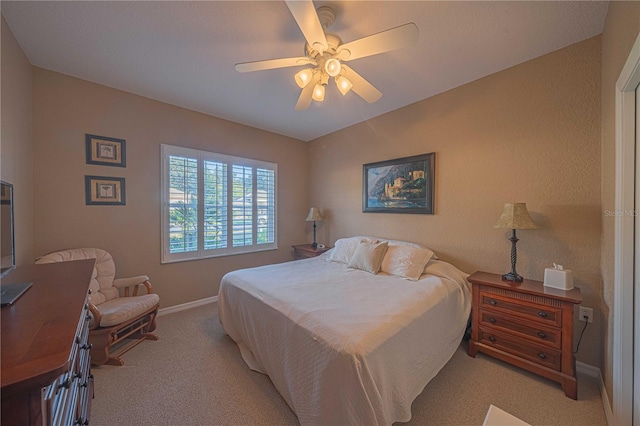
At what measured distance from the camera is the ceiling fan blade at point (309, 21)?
1.24 meters

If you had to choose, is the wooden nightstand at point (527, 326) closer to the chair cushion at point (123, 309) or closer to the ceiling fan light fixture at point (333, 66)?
the ceiling fan light fixture at point (333, 66)

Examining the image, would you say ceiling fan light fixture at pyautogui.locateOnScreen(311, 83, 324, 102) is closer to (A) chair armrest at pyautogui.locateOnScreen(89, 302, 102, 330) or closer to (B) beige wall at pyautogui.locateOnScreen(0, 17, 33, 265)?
(B) beige wall at pyautogui.locateOnScreen(0, 17, 33, 265)

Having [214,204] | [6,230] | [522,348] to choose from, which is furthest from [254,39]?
[522,348]

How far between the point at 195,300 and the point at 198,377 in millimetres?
1549

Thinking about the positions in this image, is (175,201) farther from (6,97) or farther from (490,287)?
(490,287)

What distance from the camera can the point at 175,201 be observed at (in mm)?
3115

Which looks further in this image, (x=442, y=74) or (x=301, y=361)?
(x=442, y=74)

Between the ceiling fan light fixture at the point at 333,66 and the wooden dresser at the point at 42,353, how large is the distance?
1855mm

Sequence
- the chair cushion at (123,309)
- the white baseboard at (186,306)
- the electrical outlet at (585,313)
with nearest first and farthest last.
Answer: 1. the electrical outlet at (585,313)
2. the chair cushion at (123,309)
3. the white baseboard at (186,306)

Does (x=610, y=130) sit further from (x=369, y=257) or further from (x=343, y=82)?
(x=369, y=257)

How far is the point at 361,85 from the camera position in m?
1.88

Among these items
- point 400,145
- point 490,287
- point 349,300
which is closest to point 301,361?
point 349,300

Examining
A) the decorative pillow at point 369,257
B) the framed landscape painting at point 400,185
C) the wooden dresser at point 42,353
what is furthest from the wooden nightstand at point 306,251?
the wooden dresser at point 42,353

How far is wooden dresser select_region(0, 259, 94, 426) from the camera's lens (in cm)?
60
